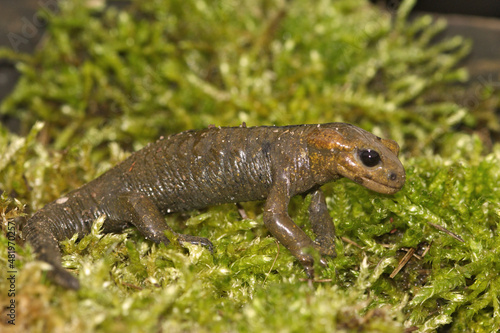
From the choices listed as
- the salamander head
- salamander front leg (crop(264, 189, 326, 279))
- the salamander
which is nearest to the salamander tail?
the salamander

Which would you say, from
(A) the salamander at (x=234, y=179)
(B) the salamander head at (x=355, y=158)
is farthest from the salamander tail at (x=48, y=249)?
(B) the salamander head at (x=355, y=158)

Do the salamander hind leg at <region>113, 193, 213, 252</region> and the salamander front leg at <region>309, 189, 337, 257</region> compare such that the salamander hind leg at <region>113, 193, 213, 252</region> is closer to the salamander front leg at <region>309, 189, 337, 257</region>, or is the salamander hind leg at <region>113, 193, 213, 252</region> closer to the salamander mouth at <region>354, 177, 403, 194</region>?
the salamander front leg at <region>309, 189, 337, 257</region>

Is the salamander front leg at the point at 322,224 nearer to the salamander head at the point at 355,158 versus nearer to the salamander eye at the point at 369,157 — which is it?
the salamander head at the point at 355,158

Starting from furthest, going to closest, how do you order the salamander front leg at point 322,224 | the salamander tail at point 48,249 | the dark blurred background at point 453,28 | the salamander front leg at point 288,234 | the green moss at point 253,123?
the dark blurred background at point 453,28 → the salamander front leg at point 322,224 → the salamander front leg at point 288,234 → the green moss at point 253,123 → the salamander tail at point 48,249

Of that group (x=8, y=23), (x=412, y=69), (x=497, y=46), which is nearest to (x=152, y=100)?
(x=8, y=23)

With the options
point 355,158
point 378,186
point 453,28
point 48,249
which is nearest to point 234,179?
point 355,158

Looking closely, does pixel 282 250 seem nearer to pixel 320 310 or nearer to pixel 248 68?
pixel 320 310

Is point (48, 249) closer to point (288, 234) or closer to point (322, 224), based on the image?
point (288, 234)

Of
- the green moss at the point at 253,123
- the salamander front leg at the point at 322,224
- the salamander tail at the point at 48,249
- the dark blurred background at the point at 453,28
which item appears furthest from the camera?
the dark blurred background at the point at 453,28
